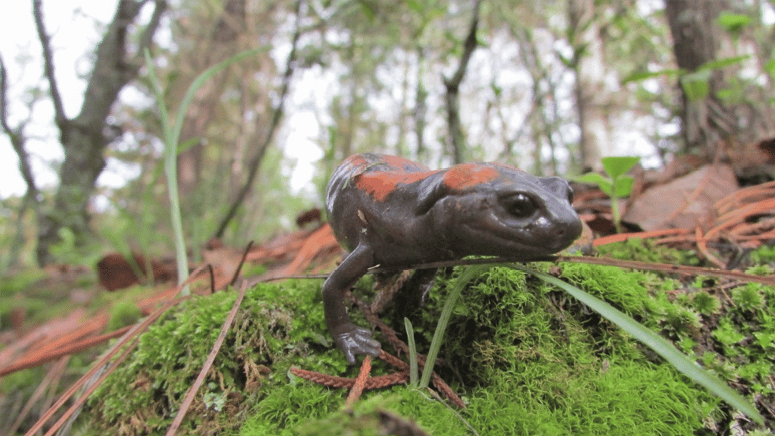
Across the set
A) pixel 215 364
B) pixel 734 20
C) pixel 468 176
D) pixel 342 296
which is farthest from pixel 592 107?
pixel 215 364

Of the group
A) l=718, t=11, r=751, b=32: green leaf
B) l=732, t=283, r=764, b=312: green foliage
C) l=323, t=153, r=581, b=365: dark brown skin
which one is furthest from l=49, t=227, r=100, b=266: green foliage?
l=718, t=11, r=751, b=32: green leaf

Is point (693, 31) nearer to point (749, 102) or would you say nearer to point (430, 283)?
point (749, 102)

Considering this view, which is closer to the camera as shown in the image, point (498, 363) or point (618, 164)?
point (498, 363)

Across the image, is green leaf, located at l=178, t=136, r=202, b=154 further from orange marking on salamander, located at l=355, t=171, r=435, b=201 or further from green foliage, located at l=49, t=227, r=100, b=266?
green foliage, located at l=49, t=227, r=100, b=266

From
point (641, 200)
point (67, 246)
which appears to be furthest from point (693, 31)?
point (67, 246)

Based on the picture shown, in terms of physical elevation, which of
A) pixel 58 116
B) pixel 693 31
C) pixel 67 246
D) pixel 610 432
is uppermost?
pixel 58 116

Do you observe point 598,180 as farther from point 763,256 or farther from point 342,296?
point 342,296

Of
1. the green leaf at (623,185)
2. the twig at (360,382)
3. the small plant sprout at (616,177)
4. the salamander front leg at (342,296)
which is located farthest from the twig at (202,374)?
the green leaf at (623,185)
